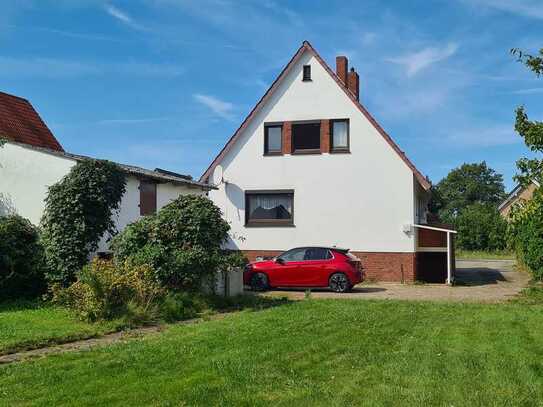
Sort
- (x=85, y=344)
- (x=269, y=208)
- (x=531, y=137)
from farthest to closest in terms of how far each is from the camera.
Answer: (x=269, y=208), (x=85, y=344), (x=531, y=137)

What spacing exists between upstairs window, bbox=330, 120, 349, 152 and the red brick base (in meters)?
4.37

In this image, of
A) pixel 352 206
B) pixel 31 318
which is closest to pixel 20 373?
pixel 31 318

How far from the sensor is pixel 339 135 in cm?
2548

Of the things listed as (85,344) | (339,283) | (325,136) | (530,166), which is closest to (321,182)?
(325,136)

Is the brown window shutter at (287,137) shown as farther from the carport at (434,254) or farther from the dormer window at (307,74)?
the carport at (434,254)

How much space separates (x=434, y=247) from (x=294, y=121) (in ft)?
25.0

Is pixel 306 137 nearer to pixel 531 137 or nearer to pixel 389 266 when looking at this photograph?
pixel 389 266

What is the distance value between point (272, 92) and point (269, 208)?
4854mm

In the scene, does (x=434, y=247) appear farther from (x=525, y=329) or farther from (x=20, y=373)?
(x=20, y=373)

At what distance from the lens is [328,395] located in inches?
260

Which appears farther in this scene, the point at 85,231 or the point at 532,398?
the point at 85,231

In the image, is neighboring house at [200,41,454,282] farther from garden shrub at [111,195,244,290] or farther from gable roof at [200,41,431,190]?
garden shrub at [111,195,244,290]

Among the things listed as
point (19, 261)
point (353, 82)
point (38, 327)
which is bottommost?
point (38, 327)

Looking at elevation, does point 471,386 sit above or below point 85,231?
below
